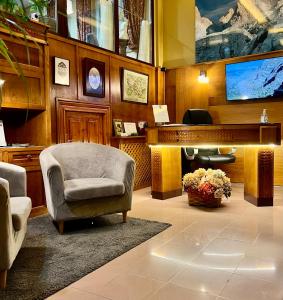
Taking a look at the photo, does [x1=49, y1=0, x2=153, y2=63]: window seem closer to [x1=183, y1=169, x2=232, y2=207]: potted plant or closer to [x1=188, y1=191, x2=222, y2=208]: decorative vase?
[x1=183, y1=169, x2=232, y2=207]: potted plant

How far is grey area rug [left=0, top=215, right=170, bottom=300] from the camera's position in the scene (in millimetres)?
1821

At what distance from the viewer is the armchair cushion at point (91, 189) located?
2.68 m

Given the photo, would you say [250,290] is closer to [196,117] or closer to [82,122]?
[82,122]

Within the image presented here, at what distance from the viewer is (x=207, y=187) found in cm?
355

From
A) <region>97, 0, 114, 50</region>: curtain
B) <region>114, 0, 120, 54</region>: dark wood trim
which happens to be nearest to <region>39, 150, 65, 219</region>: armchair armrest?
<region>97, 0, 114, 50</region>: curtain

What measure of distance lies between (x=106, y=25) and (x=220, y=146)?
9.16 ft

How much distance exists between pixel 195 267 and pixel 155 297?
479 mm

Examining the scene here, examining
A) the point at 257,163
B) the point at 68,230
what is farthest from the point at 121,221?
the point at 257,163

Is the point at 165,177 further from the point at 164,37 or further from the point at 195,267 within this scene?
the point at 164,37

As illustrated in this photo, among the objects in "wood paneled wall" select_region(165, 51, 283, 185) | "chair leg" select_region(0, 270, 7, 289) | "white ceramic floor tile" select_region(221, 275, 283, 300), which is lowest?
"white ceramic floor tile" select_region(221, 275, 283, 300)

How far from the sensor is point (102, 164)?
11.1 ft

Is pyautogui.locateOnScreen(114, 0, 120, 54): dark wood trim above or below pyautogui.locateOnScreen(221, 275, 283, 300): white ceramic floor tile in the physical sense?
above

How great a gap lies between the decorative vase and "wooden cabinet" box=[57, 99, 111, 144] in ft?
5.41

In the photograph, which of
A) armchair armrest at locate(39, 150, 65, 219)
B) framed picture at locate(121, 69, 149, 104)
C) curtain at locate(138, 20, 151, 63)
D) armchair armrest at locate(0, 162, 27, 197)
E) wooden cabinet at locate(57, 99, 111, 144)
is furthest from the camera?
curtain at locate(138, 20, 151, 63)
